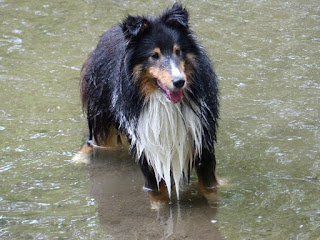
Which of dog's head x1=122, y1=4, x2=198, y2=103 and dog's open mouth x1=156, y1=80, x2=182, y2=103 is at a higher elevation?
dog's head x1=122, y1=4, x2=198, y2=103

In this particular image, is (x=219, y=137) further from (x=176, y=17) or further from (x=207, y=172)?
(x=176, y=17)

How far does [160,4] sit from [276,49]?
8.39ft

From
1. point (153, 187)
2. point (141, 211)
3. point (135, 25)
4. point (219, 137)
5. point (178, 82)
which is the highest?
point (135, 25)

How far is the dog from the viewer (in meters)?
4.64

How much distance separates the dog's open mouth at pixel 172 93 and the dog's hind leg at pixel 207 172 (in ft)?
2.14

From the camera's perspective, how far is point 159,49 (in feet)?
15.2

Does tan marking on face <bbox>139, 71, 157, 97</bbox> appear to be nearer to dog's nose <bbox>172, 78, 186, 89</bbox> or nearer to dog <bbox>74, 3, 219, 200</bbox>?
dog <bbox>74, 3, 219, 200</bbox>

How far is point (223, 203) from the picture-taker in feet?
17.1

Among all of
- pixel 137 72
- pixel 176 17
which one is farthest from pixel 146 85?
pixel 176 17

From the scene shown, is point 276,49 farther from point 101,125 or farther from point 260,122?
point 101,125

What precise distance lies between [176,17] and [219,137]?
1896 millimetres

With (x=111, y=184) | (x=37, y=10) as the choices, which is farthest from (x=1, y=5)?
(x=111, y=184)

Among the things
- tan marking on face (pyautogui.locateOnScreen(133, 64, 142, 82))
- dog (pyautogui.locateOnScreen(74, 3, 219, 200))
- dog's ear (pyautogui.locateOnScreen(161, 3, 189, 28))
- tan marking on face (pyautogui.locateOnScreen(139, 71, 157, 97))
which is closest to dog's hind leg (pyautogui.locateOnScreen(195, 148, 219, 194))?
dog (pyautogui.locateOnScreen(74, 3, 219, 200))

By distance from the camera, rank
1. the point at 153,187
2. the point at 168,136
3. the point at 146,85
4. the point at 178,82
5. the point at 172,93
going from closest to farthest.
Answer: the point at 178,82
the point at 172,93
the point at 146,85
the point at 168,136
the point at 153,187
